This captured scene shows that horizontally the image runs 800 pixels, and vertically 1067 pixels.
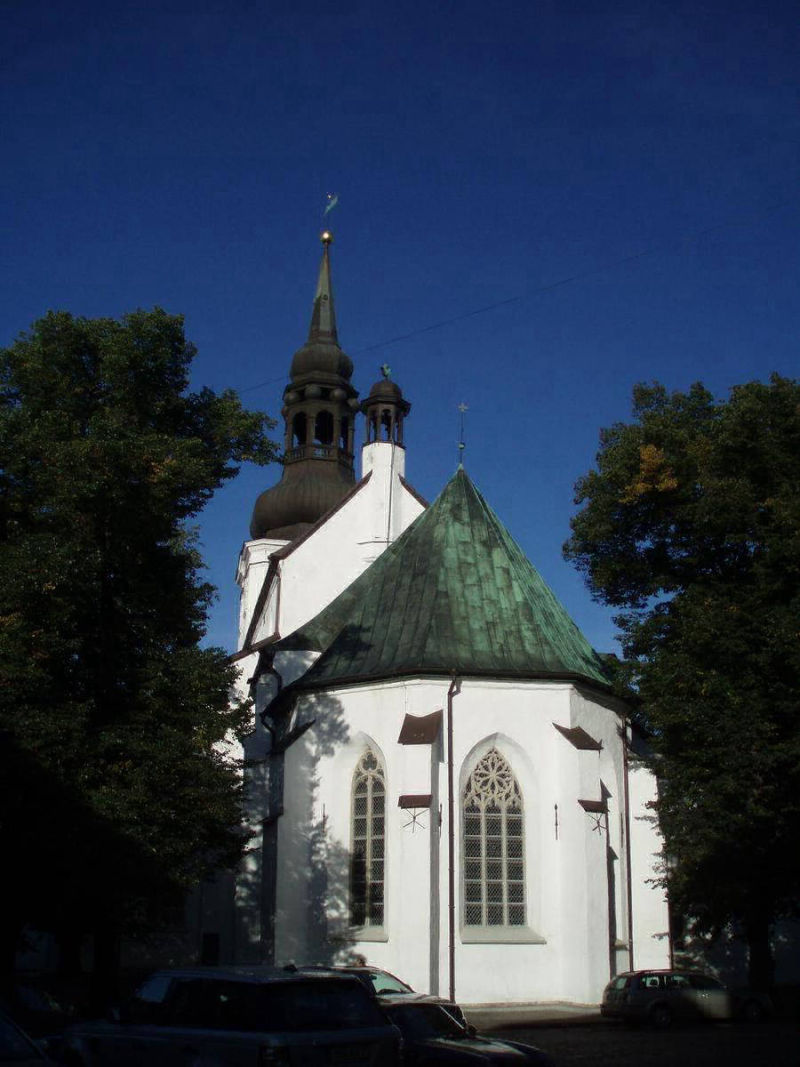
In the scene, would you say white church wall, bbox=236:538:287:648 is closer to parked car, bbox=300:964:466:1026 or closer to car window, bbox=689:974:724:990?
car window, bbox=689:974:724:990

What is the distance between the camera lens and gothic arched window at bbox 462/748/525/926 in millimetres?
22531

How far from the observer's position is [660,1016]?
20031mm

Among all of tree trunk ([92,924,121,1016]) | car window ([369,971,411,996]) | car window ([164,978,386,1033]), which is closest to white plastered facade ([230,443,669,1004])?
tree trunk ([92,924,121,1016])

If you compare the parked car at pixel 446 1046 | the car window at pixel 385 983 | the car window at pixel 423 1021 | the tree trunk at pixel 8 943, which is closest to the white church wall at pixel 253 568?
the tree trunk at pixel 8 943

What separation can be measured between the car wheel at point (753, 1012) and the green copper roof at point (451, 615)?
285 inches

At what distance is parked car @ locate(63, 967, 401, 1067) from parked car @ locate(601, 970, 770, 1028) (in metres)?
13.2

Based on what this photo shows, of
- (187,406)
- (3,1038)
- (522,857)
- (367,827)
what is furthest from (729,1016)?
(3,1038)

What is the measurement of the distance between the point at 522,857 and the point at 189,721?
8.32 m

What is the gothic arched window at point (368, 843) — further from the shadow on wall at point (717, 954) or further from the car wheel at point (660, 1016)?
the shadow on wall at point (717, 954)

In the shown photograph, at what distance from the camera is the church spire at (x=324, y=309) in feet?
149

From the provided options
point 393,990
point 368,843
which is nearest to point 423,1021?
point 393,990

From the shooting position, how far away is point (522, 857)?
23.0m

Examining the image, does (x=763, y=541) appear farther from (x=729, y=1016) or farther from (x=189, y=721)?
(x=189, y=721)

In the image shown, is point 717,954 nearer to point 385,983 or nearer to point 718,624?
point 718,624
